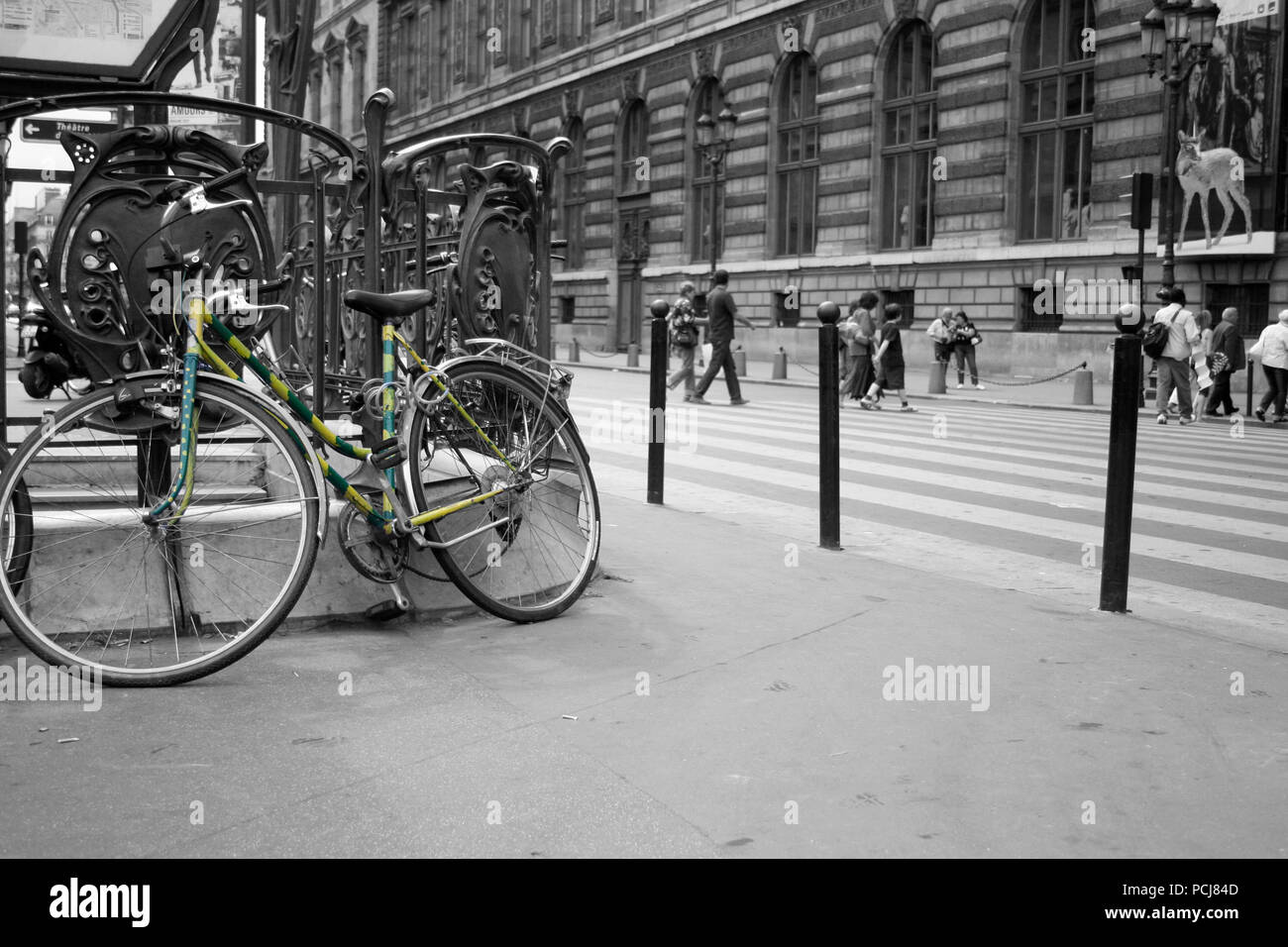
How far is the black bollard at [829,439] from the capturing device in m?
7.34

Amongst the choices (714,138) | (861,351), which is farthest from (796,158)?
(861,351)

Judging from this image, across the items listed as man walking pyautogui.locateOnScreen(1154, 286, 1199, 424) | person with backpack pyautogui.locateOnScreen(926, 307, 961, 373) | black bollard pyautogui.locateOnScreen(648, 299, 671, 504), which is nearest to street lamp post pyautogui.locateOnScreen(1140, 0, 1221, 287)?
man walking pyautogui.locateOnScreen(1154, 286, 1199, 424)

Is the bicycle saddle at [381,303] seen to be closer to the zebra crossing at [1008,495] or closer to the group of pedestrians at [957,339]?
the zebra crossing at [1008,495]

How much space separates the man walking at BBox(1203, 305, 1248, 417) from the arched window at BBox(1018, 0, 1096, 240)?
6.91 m

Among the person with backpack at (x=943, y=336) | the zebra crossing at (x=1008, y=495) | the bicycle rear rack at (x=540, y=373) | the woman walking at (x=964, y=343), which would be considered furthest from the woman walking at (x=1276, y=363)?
the bicycle rear rack at (x=540, y=373)

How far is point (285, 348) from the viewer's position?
9164 mm

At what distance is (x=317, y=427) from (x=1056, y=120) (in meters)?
25.1

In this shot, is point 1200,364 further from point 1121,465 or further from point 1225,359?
point 1121,465

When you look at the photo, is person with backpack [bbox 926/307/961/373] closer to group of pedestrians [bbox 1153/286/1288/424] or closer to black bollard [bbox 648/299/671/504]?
group of pedestrians [bbox 1153/286/1288/424]

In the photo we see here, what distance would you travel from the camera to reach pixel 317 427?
4.81m

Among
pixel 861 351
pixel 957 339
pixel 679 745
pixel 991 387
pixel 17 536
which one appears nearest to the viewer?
pixel 679 745

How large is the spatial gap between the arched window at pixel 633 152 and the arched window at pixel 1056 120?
15.1 metres
